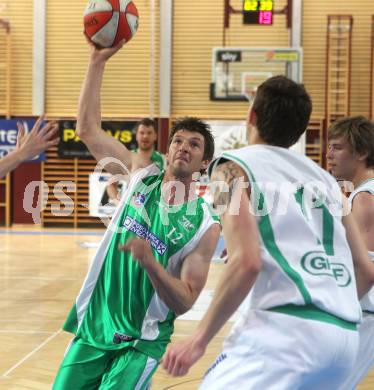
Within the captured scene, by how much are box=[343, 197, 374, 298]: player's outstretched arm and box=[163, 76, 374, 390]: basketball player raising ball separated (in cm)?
12

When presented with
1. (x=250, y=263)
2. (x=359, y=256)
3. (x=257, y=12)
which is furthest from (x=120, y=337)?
(x=257, y=12)

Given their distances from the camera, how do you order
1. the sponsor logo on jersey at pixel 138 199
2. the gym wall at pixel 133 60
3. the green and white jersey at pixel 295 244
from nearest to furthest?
the green and white jersey at pixel 295 244 → the sponsor logo on jersey at pixel 138 199 → the gym wall at pixel 133 60

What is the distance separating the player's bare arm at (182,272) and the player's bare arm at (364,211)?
2.22 ft

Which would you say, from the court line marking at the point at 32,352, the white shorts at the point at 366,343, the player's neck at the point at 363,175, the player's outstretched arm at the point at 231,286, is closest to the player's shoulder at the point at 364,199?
the player's neck at the point at 363,175

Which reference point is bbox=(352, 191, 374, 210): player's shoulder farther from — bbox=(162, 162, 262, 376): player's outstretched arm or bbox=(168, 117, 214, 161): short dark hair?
bbox=(162, 162, 262, 376): player's outstretched arm

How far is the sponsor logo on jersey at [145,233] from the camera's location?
305 cm

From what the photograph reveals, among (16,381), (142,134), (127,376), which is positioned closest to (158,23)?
(142,134)

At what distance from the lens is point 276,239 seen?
6.62 ft

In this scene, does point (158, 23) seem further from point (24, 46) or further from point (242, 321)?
point (242, 321)

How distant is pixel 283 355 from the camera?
195 cm

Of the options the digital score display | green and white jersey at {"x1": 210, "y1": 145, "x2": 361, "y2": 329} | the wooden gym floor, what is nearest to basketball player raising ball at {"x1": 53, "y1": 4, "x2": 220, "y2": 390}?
green and white jersey at {"x1": 210, "y1": 145, "x2": 361, "y2": 329}

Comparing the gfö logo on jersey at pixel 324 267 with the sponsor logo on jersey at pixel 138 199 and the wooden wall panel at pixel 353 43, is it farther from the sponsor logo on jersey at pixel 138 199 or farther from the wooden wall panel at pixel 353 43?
the wooden wall panel at pixel 353 43

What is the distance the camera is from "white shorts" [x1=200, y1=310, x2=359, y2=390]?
195 cm

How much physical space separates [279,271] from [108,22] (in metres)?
1.91
